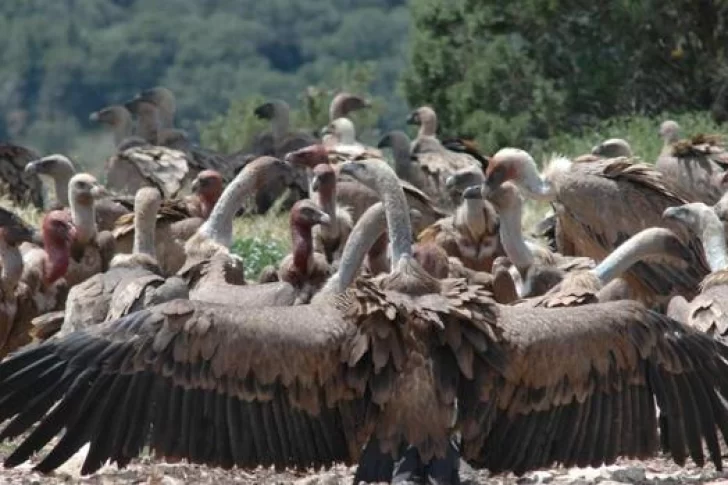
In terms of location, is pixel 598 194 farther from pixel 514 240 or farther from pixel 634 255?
pixel 634 255

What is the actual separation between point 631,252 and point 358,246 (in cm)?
176

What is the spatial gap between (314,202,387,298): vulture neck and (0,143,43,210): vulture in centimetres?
726

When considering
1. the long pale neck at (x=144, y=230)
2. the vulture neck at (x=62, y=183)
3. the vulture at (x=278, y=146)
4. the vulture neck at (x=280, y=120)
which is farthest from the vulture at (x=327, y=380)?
the vulture neck at (x=280, y=120)

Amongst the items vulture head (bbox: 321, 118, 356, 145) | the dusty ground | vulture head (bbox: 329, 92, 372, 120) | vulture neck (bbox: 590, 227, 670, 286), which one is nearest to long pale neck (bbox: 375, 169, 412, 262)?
the dusty ground

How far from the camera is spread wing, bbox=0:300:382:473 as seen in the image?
24.5ft

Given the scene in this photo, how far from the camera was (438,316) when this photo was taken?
297 inches

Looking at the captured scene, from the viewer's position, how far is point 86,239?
492 inches

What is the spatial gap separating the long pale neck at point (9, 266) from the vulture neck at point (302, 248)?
1889mm

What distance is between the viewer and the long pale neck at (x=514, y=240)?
1137cm

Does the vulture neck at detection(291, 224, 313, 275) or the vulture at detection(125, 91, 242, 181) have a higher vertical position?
the vulture neck at detection(291, 224, 313, 275)

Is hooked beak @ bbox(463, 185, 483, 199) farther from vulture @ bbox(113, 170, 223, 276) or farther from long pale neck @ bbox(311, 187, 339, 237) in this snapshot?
vulture @ bbox(113, 170, 223, 276)

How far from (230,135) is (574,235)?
45.0 ft

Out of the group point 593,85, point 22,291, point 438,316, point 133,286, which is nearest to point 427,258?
point 133,286

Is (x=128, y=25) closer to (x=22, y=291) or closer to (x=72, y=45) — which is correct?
(x=72, y=45)
